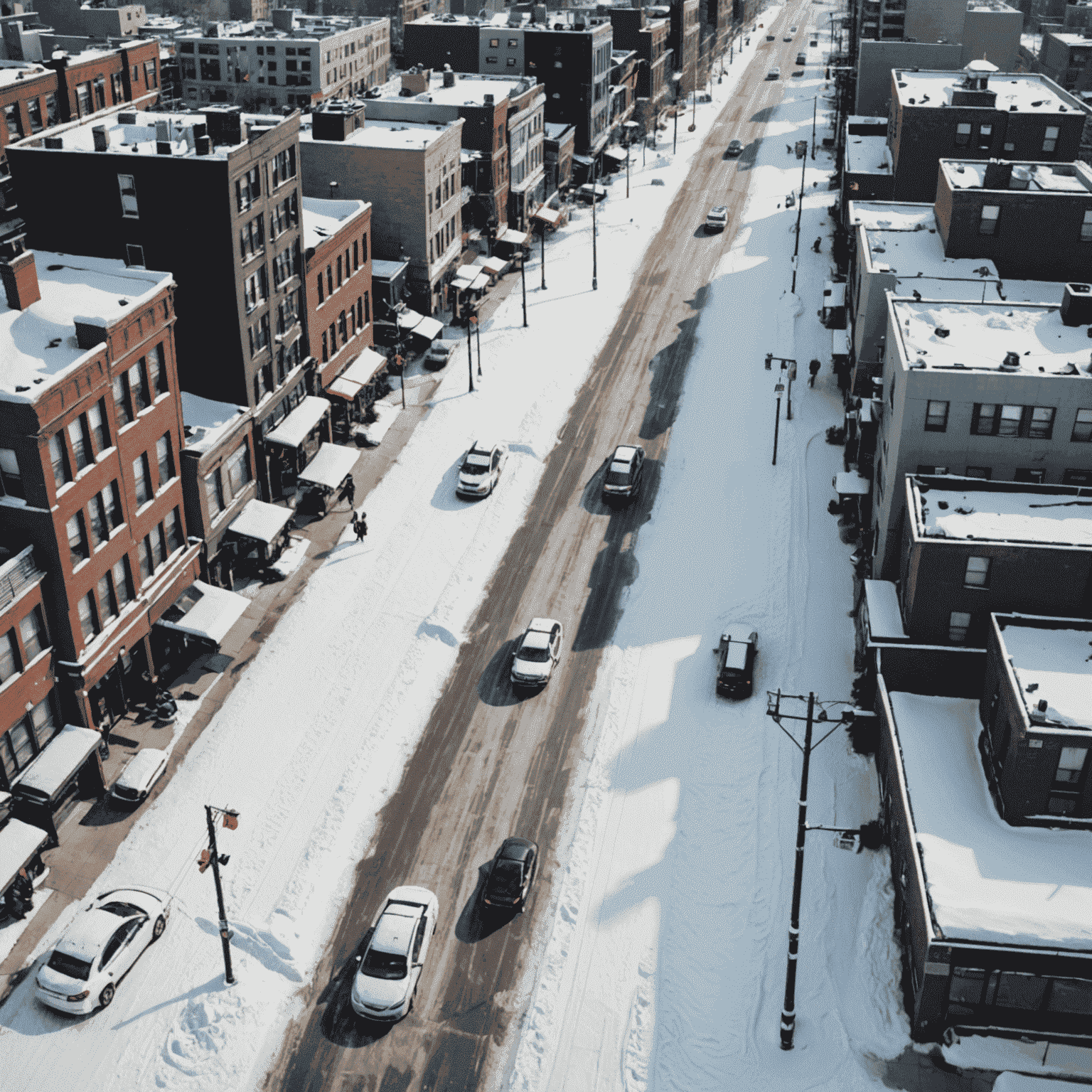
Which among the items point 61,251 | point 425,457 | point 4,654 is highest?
point 61,251

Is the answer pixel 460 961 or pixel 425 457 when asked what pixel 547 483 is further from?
pixel 460 961

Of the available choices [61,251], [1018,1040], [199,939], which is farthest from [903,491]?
[61,251]

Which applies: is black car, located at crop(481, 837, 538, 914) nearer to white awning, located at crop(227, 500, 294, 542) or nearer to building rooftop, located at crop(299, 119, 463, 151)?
white awning, located at crop(227, 500, 294, 542)

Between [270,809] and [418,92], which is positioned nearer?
[270,809]

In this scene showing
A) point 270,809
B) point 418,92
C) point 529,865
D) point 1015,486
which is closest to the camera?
point 529,865

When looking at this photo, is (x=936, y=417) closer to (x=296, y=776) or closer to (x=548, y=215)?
(x=296, y=776)

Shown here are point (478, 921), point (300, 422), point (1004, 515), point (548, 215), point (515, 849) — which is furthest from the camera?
point (548, 215)

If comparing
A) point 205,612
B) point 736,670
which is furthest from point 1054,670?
point 205,612
